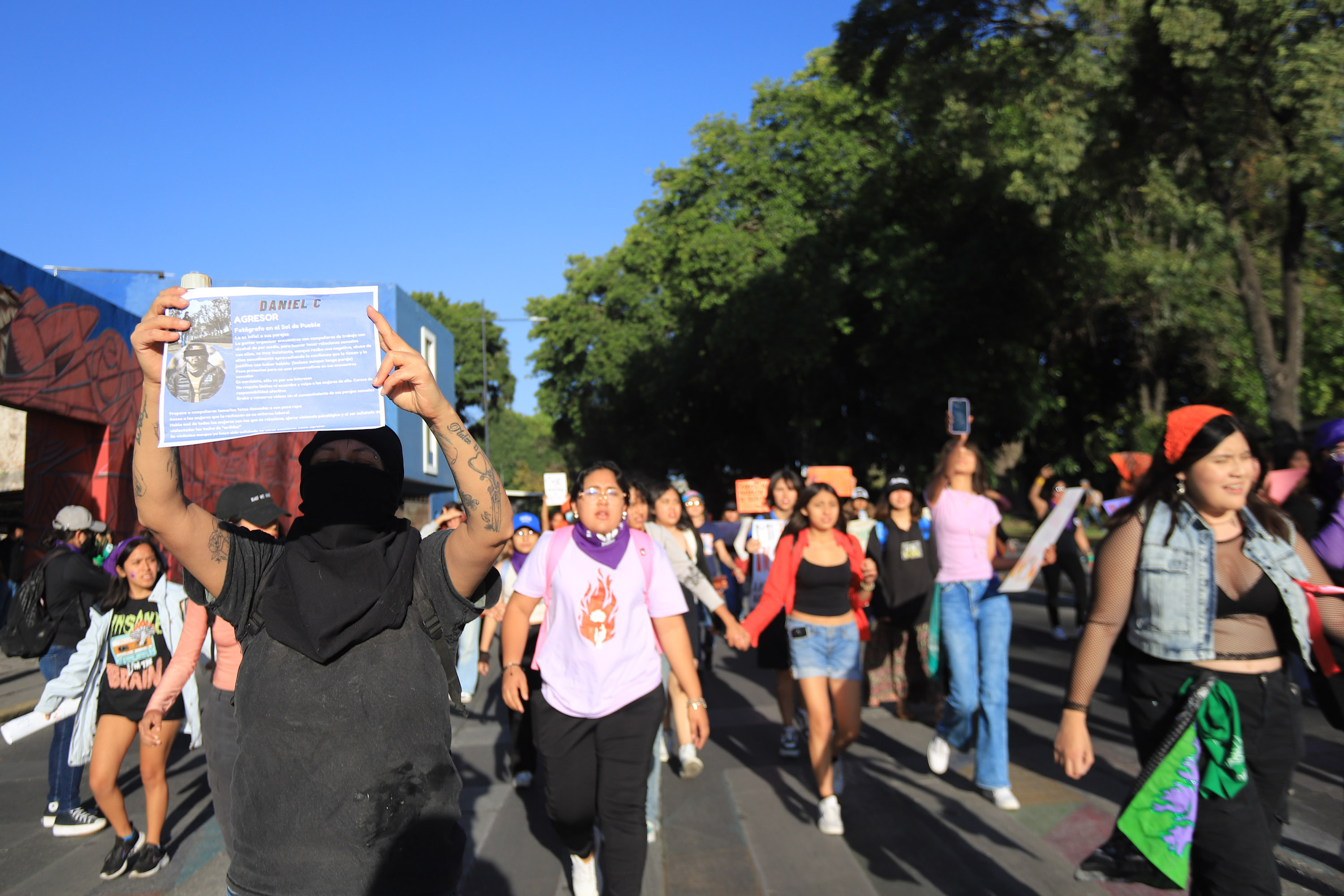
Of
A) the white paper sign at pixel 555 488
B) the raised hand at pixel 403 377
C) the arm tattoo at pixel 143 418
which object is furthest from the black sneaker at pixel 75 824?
the white paper sign at pixel 555 488

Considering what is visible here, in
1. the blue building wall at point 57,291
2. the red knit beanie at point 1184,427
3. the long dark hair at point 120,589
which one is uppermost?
the blue building wall at point 57,291

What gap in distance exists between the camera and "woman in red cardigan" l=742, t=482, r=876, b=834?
5.45 m

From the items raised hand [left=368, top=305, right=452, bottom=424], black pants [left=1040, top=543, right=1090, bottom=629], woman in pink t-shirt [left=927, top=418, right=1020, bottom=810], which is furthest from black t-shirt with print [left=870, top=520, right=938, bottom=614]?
raised hand [left=368, top=305, right=452, bottom=424]

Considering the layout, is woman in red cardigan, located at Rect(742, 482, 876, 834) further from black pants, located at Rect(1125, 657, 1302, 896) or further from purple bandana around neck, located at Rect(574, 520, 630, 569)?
black pants, located at Rect(1125, 657, 1302, 896)

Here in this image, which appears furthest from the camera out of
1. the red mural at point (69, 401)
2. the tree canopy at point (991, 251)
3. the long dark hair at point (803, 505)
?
the tree canopy at point (991, 251)

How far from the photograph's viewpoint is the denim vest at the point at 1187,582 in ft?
10.00

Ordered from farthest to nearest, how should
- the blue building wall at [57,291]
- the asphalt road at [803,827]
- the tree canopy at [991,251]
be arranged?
the tree canopy at [991,251], the blue building wall at [57,291], the asphalt road at [803,827]

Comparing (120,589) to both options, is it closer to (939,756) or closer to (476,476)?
(476,476)

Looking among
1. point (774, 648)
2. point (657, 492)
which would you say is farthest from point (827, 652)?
point (657, 492)

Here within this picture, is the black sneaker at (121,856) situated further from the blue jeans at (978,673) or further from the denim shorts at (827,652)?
the blue jeans at (978,673)

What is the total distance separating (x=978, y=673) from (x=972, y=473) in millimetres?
1231

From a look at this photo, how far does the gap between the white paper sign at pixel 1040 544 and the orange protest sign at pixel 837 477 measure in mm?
5787

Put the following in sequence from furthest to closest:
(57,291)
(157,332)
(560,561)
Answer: (57,291) → (560,561) → (157,332)

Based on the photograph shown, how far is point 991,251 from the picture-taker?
77.6 ft
